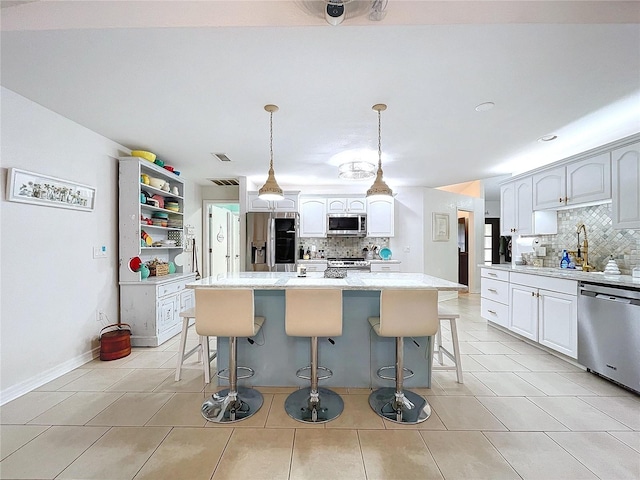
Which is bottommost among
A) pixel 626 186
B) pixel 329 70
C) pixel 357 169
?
pixel 626 186

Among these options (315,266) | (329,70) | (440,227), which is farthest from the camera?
(440,227)

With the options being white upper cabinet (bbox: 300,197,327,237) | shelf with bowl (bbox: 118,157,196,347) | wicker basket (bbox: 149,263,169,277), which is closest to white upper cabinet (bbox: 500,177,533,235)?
white upper cabinet (bbox: 300,197,327,237)

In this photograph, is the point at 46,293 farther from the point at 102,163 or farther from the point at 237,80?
the point at 237,80

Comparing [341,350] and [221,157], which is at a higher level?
[221,157]

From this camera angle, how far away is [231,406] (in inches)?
87.1

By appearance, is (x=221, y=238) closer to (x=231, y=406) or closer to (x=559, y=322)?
(x=231, y=406)

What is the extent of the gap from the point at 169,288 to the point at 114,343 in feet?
2.83

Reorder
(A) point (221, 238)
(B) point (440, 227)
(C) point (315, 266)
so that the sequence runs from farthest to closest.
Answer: (A) point (221, 238)
(B) point (440, 227)
(C) point (315, 266)

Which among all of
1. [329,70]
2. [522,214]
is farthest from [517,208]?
[329,70]

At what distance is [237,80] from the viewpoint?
222cm

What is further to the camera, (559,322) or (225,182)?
(225,182)

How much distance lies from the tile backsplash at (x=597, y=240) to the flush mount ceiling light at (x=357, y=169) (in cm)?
256

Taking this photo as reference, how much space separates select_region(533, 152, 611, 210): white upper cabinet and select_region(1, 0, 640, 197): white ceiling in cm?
36

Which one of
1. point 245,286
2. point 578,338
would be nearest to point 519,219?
point 578,338
